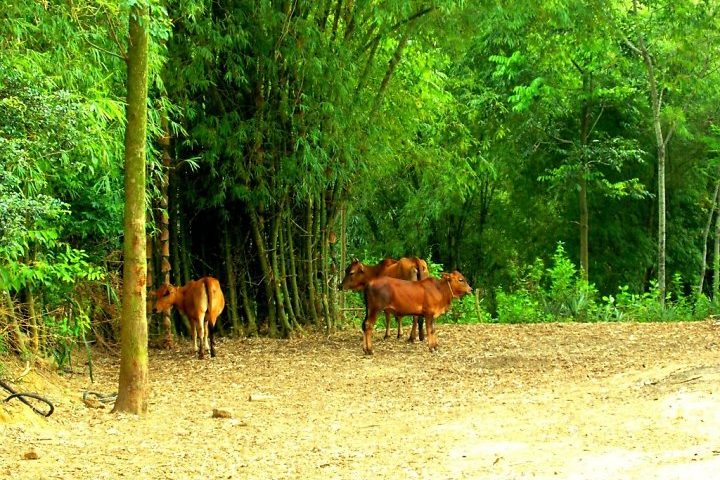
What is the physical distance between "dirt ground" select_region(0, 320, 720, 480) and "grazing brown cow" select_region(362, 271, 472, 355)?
13.9 inches

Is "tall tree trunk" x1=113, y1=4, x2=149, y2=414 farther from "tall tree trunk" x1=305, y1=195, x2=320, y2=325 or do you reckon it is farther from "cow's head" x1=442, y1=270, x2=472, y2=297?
"tall tree trunk" x1=305, y1=195, x2=320, y2=325

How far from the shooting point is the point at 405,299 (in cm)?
1009

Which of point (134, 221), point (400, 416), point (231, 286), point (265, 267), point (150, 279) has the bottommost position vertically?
point (400, 416)

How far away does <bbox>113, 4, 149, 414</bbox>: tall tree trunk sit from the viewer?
6.64 metres

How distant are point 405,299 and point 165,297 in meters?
2.67

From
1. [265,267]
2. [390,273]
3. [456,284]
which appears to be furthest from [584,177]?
[265,267]

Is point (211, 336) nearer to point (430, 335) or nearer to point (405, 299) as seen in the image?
point (405, 299)

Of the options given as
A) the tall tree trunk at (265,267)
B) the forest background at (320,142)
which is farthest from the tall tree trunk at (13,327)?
the tall tree trunk at (265,267)

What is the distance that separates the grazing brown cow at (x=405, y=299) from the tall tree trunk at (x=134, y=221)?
369cm

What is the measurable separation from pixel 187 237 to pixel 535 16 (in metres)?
5.41

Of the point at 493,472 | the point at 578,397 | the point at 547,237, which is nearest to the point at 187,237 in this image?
the point at 578,397

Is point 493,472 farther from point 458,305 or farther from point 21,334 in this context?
point 458,305

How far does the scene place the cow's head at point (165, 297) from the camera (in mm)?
10258

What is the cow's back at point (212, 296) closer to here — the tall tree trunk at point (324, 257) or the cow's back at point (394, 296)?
the cow's back at point (394, 296)
